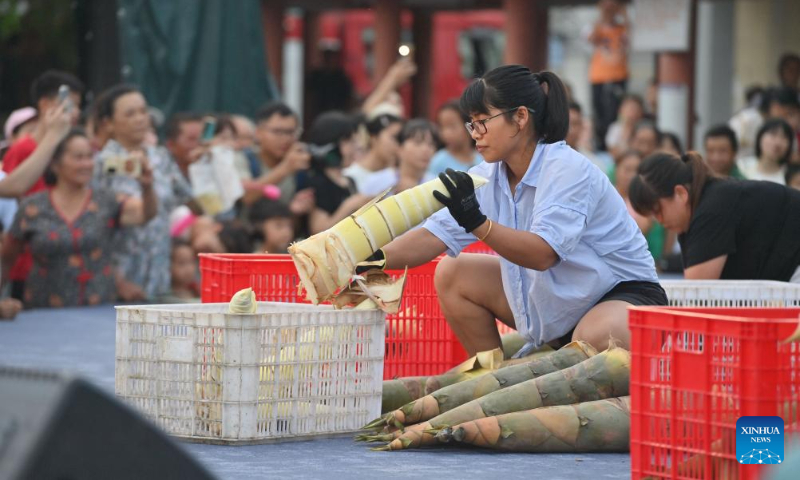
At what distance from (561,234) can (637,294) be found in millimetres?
421

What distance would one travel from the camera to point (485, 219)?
4320 mm

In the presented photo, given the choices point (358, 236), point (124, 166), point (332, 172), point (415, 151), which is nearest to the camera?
point (358, 236)

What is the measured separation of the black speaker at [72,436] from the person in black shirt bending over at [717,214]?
3.67 metres

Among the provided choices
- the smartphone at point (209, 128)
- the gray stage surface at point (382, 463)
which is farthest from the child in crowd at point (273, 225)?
the gray stage surface at point (382, 463)

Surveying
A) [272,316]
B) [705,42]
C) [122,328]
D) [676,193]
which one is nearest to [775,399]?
[272,316]

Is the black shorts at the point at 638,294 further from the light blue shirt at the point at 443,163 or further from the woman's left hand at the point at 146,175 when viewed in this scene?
the light blue shirt at the point at 443,163

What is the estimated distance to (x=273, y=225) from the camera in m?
8.88

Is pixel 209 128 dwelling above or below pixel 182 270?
above

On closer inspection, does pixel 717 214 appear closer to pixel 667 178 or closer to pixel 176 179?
pixel 667 178

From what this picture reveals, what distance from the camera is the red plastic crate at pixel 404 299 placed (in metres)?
5.11

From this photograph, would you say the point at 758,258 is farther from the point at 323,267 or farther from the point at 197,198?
the point at 197,198

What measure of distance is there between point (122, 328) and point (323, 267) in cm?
64

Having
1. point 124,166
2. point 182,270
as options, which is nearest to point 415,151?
point 182,270

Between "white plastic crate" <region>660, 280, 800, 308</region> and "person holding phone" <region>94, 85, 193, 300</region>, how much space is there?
433 cm
